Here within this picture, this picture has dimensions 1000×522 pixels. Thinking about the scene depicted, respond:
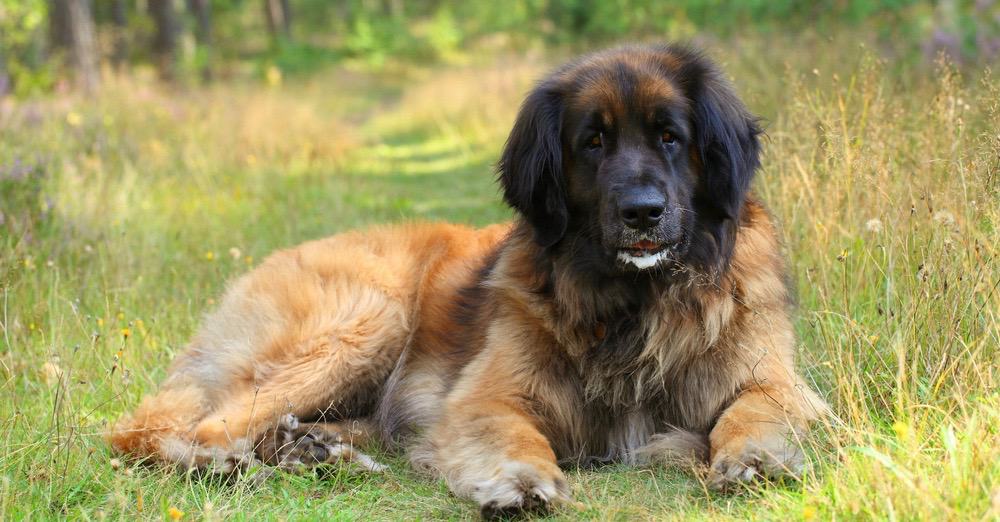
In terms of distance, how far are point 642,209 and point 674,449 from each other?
3.13 feet

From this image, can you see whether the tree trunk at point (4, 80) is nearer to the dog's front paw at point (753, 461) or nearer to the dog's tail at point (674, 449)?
the dog's tail at point (674, 449)

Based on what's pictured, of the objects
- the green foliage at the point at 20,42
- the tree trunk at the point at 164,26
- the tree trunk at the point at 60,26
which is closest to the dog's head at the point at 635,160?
the green foliage at the point at 20,42

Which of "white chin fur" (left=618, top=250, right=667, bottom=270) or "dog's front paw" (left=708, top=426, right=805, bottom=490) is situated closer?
"dog's front paw" (left=708, top=426, right=805, bottom=490)

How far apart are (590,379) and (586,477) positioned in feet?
1.30

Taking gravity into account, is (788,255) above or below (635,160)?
below

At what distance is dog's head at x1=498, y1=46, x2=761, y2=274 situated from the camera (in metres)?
3.45

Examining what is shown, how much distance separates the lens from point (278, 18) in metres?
38.9

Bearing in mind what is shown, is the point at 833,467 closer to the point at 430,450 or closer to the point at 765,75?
the point at 430,450

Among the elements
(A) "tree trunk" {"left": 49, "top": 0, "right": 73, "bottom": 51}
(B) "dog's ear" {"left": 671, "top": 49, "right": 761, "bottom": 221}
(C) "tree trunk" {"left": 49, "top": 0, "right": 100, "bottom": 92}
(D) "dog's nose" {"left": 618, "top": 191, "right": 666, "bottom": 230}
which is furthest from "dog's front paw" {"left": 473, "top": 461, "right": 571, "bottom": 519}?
(A) "tree trunk" {"left": 49, "top": 0, "right": 73, "bottom": 51}

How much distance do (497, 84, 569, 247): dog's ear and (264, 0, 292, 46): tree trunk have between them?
1272 inches

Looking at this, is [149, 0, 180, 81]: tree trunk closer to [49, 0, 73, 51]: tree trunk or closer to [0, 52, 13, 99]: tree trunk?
[49, 0, 73, 51]: tree trunk

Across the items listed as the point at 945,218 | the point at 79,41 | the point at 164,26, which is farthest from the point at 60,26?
the point at 945,218

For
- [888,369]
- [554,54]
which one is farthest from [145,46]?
[888,369]

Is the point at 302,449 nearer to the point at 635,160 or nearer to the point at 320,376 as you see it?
the point at 320,376
